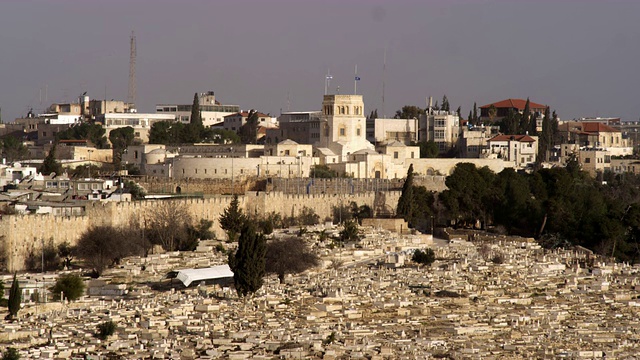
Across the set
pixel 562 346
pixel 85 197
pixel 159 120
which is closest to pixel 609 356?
pixel 562 346

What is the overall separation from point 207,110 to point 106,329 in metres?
65.8

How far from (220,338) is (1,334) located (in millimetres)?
5422

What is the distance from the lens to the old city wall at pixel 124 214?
45.3 metres

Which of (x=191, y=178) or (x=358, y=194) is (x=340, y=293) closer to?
(x=358, y=194)

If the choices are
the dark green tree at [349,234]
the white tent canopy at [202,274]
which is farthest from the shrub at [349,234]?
the white tent canopy at [202,274]

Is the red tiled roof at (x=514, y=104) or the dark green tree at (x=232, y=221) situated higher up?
the red tiled roof at (x=514, y=104)

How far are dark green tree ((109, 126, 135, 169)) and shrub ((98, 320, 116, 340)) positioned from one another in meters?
44.1

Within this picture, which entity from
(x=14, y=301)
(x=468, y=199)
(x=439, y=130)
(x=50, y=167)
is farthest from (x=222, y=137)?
(x=14, y=301)

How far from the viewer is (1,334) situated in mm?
33625

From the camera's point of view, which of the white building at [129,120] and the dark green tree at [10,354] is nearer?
the dark green tree at [10,354]

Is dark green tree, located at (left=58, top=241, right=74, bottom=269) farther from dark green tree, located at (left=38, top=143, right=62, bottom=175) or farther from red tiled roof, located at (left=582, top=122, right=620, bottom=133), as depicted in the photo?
red tiled roof, located at (left=582, top=122, right=620, bottom=133)

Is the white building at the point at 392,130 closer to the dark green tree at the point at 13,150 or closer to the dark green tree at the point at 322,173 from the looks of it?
the dark green tree at the point at 322,173

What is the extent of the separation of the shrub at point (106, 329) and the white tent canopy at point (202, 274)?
23.8 ft

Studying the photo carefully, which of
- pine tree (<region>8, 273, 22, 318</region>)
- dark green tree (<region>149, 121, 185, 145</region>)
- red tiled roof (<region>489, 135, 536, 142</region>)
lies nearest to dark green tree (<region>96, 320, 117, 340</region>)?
pine tree (<region>8, 273, 22, 318</region>)
